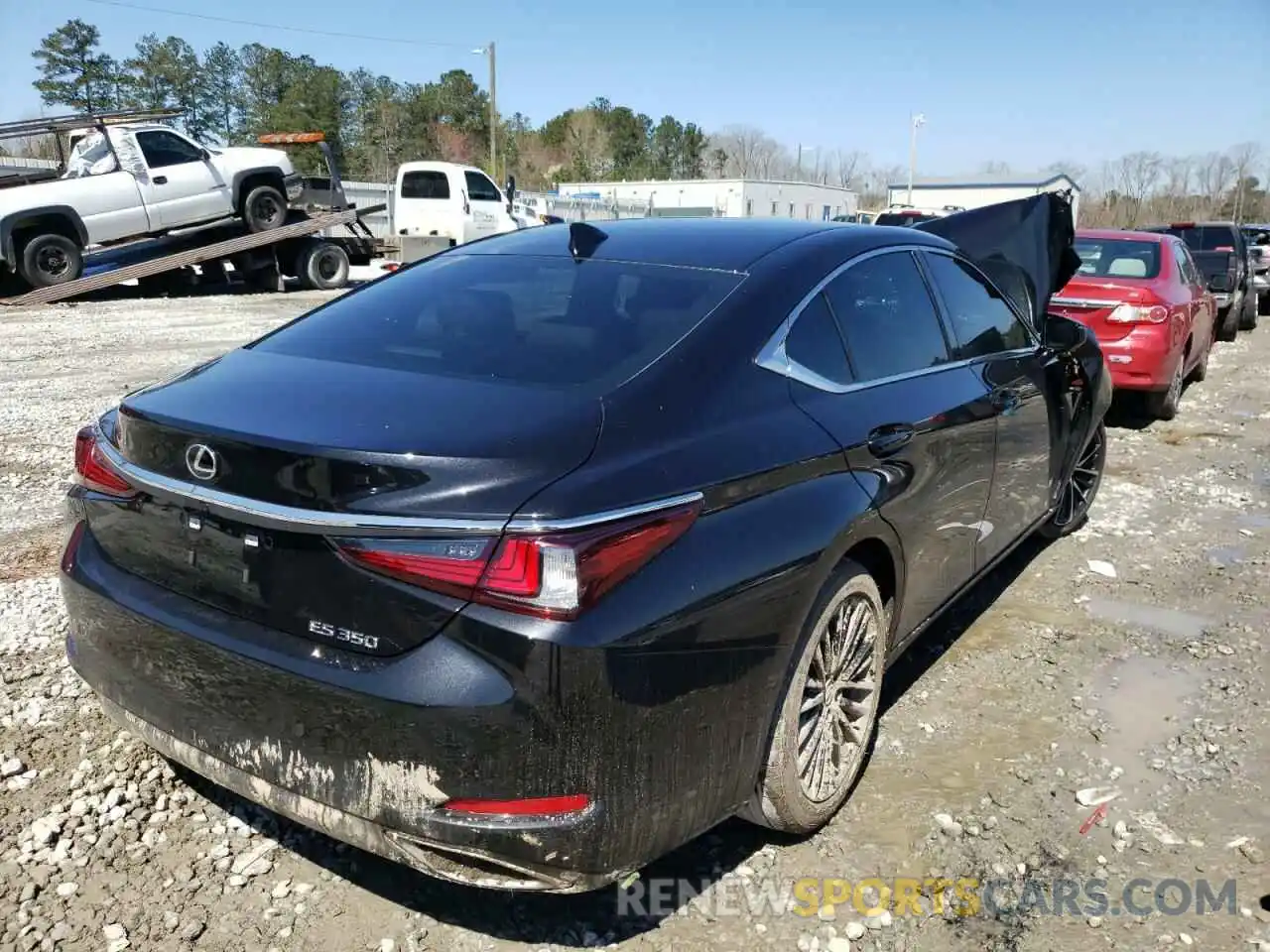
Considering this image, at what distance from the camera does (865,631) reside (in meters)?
2.85

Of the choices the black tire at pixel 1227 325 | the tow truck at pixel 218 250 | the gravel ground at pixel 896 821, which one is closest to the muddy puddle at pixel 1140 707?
the gravel ground at pixel 896 821

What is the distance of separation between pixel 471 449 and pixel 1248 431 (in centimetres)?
862

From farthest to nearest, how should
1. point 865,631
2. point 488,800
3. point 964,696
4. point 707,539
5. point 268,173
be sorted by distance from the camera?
point 268,173, point 964,696, point 865,631, point 707,539, point 488,800

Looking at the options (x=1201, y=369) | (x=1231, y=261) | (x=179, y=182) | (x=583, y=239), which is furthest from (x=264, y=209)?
(x=1231, y=261)

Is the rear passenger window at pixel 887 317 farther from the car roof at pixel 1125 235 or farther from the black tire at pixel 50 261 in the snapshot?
the black tire at pixel 50 261

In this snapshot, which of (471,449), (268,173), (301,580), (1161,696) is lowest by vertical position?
(1161,696)

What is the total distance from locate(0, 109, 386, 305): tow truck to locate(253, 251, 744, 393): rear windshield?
12523 millimetres

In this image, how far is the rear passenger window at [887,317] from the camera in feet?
9.75

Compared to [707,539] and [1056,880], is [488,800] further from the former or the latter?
[1056,880]

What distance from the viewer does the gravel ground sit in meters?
2.39

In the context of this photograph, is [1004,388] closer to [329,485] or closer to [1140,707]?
[1140,707]

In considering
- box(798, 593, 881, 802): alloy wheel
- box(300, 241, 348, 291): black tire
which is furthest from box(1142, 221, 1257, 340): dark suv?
box(798, 593, 881, 802): alloy wheel

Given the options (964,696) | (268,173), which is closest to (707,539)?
(964,696)

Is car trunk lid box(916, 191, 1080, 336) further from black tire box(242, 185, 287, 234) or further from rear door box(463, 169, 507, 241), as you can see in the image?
rear door box(463, 169, 507, 241)
